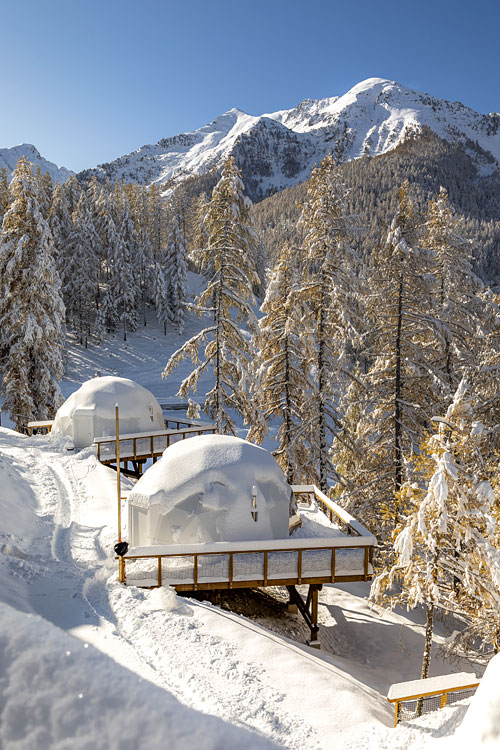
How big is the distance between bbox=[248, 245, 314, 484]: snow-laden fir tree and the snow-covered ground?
5.31m

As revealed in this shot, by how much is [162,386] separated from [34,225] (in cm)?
2799

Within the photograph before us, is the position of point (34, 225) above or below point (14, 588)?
above

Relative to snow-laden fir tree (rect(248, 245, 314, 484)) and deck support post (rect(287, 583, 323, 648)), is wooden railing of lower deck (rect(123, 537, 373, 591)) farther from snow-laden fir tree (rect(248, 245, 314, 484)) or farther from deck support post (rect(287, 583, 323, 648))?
snow-laden fir tree (rect(248, 245, 314, 484))

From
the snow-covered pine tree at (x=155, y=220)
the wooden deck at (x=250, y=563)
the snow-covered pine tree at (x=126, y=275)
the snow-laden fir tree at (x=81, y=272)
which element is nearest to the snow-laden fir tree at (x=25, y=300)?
the wooden deck at (x=250, y=563)

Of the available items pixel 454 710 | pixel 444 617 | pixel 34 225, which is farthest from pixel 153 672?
pixel 34 225

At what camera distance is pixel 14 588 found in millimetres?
9617

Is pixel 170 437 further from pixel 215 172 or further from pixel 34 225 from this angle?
pixel 215 172

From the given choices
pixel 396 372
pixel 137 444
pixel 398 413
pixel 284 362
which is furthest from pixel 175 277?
pixel 398 413

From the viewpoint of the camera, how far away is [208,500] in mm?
12102

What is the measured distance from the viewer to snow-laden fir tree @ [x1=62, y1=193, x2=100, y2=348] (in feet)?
175

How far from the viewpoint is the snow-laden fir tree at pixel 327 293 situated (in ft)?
56.4

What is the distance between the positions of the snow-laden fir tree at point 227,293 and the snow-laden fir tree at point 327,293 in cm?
252

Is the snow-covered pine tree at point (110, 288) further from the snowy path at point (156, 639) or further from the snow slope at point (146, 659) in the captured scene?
the snowy path at point (156, 639)

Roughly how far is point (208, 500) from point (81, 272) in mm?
47352
